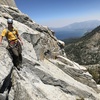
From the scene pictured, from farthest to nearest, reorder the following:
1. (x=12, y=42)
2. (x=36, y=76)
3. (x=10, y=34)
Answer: (x=36, y=76) < (x=12, y=42) < (x=10, y=34)

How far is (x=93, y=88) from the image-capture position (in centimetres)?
3372

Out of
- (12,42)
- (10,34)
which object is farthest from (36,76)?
(10,34)

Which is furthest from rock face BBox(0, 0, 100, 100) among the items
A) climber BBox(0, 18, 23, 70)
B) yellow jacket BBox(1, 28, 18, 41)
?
yellow jacket BBox(1, 28, 18, 41)

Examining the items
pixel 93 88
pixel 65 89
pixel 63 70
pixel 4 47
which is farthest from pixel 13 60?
pixel 93 88

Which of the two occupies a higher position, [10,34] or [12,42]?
[10,34]

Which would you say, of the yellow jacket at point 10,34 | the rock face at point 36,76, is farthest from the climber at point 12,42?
the rock face at point 36,76

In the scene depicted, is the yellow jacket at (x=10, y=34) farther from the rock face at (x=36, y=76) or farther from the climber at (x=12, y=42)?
the rock face at (x=36, y=76)

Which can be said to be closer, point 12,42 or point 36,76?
point 12,42

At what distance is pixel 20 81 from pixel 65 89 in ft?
24.4

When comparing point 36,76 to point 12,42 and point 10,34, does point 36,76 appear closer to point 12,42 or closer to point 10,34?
point 12,42

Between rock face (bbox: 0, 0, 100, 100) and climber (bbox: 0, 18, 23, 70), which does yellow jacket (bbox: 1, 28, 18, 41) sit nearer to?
climber (bbox: 0, 18, 23, 70)

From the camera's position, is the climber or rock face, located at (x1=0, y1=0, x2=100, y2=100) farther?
the climber

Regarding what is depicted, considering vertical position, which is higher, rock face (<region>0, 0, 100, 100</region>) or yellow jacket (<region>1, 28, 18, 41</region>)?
yellow jacket (<region>1, 28, 18, 41</region>)

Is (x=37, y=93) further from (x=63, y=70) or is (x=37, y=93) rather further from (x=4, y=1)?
(x=4, y=1)
